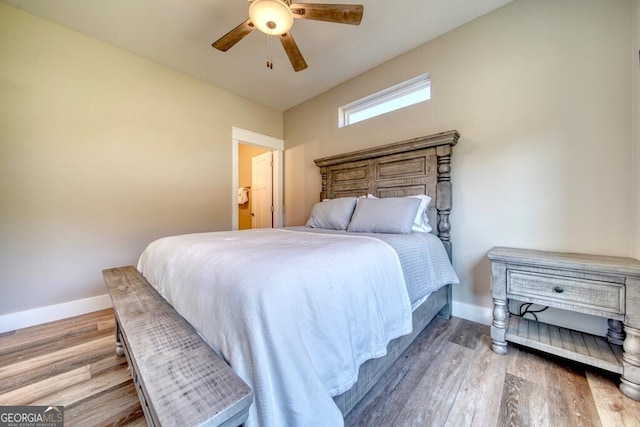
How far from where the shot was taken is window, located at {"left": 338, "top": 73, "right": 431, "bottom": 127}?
2533mm

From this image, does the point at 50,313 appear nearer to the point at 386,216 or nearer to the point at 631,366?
the point at 386,216

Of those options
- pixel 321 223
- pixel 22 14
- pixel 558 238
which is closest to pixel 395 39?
pixel 321 223

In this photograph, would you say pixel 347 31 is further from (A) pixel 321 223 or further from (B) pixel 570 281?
(B) pixel 570 281

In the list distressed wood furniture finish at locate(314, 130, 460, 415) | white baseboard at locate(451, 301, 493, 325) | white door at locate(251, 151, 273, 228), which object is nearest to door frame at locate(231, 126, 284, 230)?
white door at locate(251, 151, 273, 228)

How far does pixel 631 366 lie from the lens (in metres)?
1.22

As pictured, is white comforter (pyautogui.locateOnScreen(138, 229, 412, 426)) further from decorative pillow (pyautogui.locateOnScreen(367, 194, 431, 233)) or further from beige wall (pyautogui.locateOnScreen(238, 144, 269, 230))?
beige wall (pyautogui.locateOnScreen(238, 144, 269, 230))

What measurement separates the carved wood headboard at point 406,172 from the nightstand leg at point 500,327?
1.97 feet

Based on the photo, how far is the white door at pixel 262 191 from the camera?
420 cm

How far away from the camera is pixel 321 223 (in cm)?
256

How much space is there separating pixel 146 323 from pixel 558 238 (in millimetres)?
2629

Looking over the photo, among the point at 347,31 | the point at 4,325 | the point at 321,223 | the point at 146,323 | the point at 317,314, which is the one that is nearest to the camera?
the point at 317,314

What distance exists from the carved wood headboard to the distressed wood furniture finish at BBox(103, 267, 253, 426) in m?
2.06

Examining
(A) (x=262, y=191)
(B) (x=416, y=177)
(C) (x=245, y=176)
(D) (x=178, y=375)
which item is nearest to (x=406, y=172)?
(B) (x=416, y=177)

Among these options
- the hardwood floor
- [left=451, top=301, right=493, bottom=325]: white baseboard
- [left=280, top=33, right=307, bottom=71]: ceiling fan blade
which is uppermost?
[left=280, top=33, right=307, bottom=71]: ceiling fan blade
